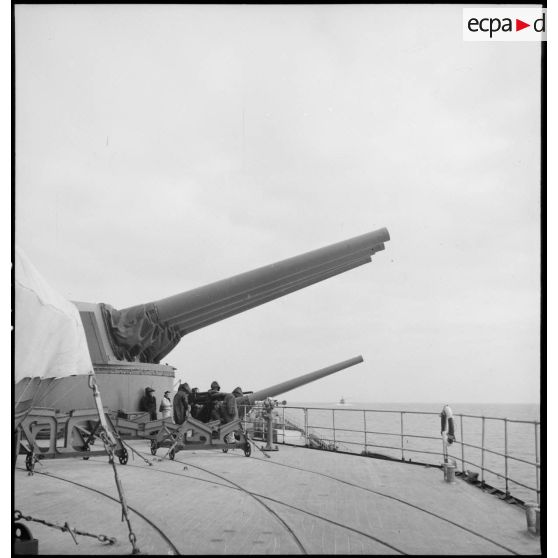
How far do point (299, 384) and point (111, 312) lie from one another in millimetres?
10774

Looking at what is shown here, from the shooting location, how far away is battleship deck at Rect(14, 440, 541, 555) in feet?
17.0

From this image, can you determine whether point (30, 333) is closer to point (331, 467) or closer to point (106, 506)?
point (106, 506)

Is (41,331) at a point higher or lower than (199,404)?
higher

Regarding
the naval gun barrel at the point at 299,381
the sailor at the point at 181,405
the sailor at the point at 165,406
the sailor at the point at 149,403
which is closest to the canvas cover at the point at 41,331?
the sailor at the point at 181,405

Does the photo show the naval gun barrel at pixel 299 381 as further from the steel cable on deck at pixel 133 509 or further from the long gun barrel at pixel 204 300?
the steel cable on deck at pixel 133 509

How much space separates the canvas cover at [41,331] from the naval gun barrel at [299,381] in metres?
14.6

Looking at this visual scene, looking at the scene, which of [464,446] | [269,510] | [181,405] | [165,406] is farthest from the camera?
[464,446]

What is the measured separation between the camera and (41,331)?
15.8ft

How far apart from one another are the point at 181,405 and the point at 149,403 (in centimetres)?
136

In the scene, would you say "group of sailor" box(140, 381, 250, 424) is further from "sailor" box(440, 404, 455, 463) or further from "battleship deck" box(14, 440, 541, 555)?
"sailor" box(440, 404, 455, 463)

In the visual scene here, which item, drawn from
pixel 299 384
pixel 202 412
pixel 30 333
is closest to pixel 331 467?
pixel 202 412

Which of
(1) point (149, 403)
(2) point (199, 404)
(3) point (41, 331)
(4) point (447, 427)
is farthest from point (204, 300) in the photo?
(3) point (41, 331)

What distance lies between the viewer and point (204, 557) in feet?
15.0

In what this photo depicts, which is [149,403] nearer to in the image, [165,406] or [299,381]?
[165,406]
